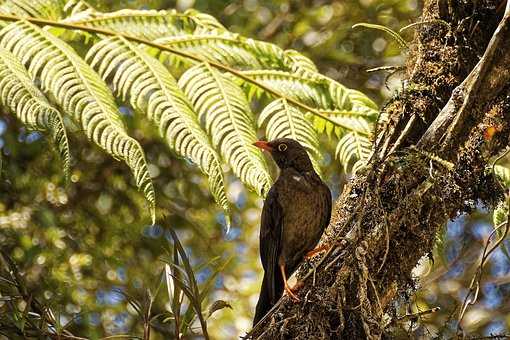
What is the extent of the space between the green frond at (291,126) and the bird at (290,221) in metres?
0.04

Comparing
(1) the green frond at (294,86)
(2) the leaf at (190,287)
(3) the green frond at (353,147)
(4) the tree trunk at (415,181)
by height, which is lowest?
(2) the leaf at (190,287)

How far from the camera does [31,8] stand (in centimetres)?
387

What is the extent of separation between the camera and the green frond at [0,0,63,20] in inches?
151

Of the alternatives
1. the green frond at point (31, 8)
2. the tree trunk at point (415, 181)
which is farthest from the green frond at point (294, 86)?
the tree trunk at point (415, 181)

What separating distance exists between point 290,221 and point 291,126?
414 millimetres

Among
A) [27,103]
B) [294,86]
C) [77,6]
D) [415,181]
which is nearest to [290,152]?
[294,86]

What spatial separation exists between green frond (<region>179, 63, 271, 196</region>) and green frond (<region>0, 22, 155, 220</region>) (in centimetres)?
39

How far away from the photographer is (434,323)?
16.0ft

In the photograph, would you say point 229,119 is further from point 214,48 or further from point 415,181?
point 415,181

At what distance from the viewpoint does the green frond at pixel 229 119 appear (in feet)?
11.2

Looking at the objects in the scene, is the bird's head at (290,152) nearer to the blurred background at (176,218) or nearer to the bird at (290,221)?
the bird at (290,221)

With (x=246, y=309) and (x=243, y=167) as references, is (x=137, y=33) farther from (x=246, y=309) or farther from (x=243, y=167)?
(x=246, y=309)

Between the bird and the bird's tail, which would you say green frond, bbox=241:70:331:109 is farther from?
the bird's tail

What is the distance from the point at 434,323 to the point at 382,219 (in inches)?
103
